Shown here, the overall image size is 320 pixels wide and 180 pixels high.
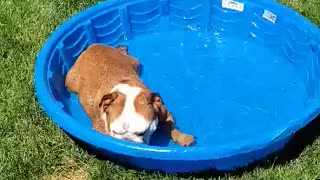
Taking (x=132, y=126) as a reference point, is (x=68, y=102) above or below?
below

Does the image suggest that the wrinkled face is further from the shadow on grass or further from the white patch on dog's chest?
the shadow on grass

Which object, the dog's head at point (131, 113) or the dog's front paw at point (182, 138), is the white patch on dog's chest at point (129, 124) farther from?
the dog's front paw at point (182, 138)

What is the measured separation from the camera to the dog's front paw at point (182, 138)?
4.90 meters

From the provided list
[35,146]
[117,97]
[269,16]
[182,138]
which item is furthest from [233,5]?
[35,146]

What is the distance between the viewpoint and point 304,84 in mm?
5680

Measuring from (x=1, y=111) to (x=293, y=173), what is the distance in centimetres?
241

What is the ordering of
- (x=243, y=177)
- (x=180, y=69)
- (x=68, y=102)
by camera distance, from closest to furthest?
(x=243, y=177) → (x=68, y=102) → (x=180, y=69)

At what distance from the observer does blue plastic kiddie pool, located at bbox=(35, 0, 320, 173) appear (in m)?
5.10

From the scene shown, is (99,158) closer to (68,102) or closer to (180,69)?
(68,102)

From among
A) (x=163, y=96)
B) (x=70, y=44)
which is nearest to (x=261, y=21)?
(x=163, y=96)

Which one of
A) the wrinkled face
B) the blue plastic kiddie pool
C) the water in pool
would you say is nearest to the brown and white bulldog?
the wrinkled face

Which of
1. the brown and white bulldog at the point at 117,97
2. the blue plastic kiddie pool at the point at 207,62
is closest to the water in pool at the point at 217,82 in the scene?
the blue plastic kiddie pool at the point at 207,62

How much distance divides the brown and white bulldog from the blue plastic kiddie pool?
0.13 m

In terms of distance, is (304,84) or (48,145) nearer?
(48,145)
